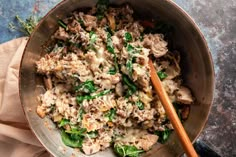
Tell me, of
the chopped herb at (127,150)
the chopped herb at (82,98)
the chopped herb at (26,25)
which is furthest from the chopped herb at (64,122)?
the chopped herb at (26,25)

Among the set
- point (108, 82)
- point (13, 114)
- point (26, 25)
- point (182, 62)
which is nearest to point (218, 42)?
point (182, 62)

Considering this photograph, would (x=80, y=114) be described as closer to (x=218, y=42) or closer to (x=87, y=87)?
(x=87, y=87)

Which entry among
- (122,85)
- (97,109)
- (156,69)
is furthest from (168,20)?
(97,109)

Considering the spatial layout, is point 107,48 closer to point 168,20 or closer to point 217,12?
point 168,20

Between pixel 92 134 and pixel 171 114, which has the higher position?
pixel 171 114

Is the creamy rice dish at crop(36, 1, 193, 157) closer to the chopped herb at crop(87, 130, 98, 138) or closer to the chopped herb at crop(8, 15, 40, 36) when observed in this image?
the chopped herb at crop(87, 130, 98, 138)

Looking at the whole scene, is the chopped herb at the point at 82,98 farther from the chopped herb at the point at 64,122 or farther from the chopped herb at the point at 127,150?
the chopped herb at the point at 127,150
